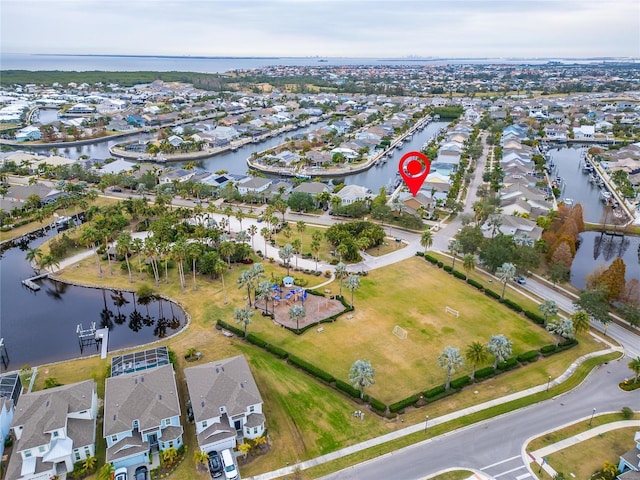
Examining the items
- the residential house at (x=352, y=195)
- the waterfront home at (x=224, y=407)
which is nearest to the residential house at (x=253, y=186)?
the residential house at (x=352, y=195)

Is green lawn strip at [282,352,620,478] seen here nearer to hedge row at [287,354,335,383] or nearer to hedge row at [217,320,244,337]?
hedge row at [287,354,335,383]

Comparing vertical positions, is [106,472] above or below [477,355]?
below

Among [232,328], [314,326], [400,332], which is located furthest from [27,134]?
[400,332]

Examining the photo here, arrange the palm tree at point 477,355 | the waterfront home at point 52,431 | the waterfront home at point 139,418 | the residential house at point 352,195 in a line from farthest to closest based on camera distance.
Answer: the residential house at point 352,195 → the palm tree at point 477,355 → the waterfront home at point 139,418 → the waterfront home at point 52,431

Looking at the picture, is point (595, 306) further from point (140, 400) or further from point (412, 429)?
point (140, 400)

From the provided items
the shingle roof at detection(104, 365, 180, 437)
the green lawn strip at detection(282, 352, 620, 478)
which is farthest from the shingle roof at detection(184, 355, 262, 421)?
the green lawn strip at detection(282, 352, 620, 478)

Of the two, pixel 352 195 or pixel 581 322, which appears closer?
pixel 581 322

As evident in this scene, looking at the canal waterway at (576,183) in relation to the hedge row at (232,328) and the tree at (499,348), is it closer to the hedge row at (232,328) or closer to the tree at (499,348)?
the tree at (499,348)
